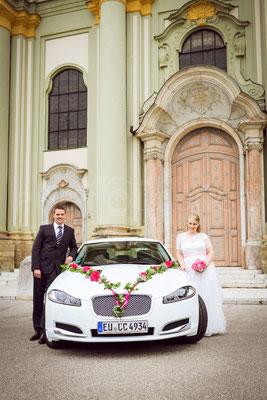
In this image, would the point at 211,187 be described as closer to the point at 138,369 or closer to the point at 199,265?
the point at 199,265

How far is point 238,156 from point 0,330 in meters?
10.4

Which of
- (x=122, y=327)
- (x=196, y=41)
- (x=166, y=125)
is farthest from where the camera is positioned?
(x=196, y=41)

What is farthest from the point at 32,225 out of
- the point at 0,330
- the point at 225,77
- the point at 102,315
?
the point at 102,315

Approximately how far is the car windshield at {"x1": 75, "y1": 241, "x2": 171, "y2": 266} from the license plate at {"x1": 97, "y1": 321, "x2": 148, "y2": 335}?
137 centimetres

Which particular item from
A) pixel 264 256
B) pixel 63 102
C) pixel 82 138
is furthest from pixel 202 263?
pixel 63 102

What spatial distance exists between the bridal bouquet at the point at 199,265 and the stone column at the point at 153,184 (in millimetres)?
8675

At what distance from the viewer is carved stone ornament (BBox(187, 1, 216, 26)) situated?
15969 millimetres

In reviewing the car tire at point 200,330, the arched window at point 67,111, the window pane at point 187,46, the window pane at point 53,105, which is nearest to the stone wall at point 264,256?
the window pane at point 187,46

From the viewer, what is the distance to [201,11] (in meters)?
16.1

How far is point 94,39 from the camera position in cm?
1736

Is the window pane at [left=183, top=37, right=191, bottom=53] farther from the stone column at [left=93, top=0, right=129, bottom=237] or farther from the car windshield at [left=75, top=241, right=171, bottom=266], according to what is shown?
the car windshield at [left=75, top=241, right=171, bottom=266]

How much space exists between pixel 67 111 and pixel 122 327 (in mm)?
13848

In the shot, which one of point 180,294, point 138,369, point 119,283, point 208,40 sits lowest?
point 138,369

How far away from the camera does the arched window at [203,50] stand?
16.1 meters
